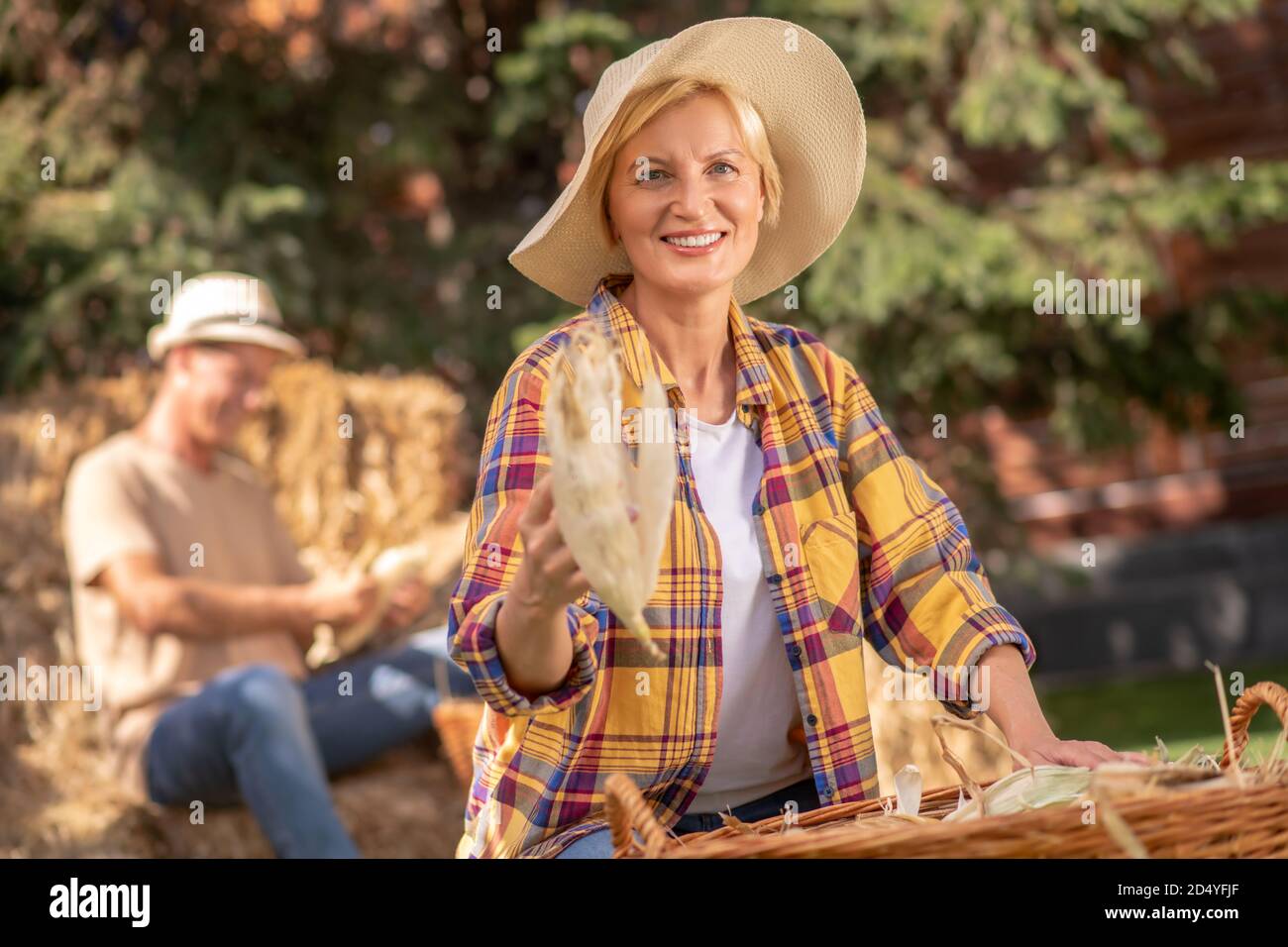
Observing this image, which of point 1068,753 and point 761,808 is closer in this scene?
point 1068,753

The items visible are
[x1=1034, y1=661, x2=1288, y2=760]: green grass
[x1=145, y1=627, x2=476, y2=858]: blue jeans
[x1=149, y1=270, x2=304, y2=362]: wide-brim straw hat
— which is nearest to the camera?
[x1=145, y1=627, x2=476, y2=858]: blue jeans

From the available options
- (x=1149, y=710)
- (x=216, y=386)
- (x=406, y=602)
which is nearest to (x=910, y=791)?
(x=406, y=602)

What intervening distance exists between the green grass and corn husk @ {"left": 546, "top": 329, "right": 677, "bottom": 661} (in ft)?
15.6

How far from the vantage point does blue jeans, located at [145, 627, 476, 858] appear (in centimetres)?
398

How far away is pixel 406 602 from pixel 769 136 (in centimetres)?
261

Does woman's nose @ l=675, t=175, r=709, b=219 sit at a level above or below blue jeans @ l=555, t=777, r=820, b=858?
above

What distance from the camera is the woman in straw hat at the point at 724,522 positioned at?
1994 millimetres

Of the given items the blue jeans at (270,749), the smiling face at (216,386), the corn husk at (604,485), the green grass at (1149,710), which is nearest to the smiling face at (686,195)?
the corn husk at (604,485)

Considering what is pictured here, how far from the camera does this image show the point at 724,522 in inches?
85.8

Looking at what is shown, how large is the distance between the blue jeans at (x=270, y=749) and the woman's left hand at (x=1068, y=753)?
2.18 meters

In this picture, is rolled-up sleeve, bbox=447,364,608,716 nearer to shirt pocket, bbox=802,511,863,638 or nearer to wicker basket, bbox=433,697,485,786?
shirt pocket, bbox=802,511,863,638

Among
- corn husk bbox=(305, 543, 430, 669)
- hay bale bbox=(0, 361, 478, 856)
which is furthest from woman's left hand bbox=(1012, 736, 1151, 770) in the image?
corn husk bbox=(305, 543, 430, 669)

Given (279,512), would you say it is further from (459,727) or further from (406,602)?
(459,727)
